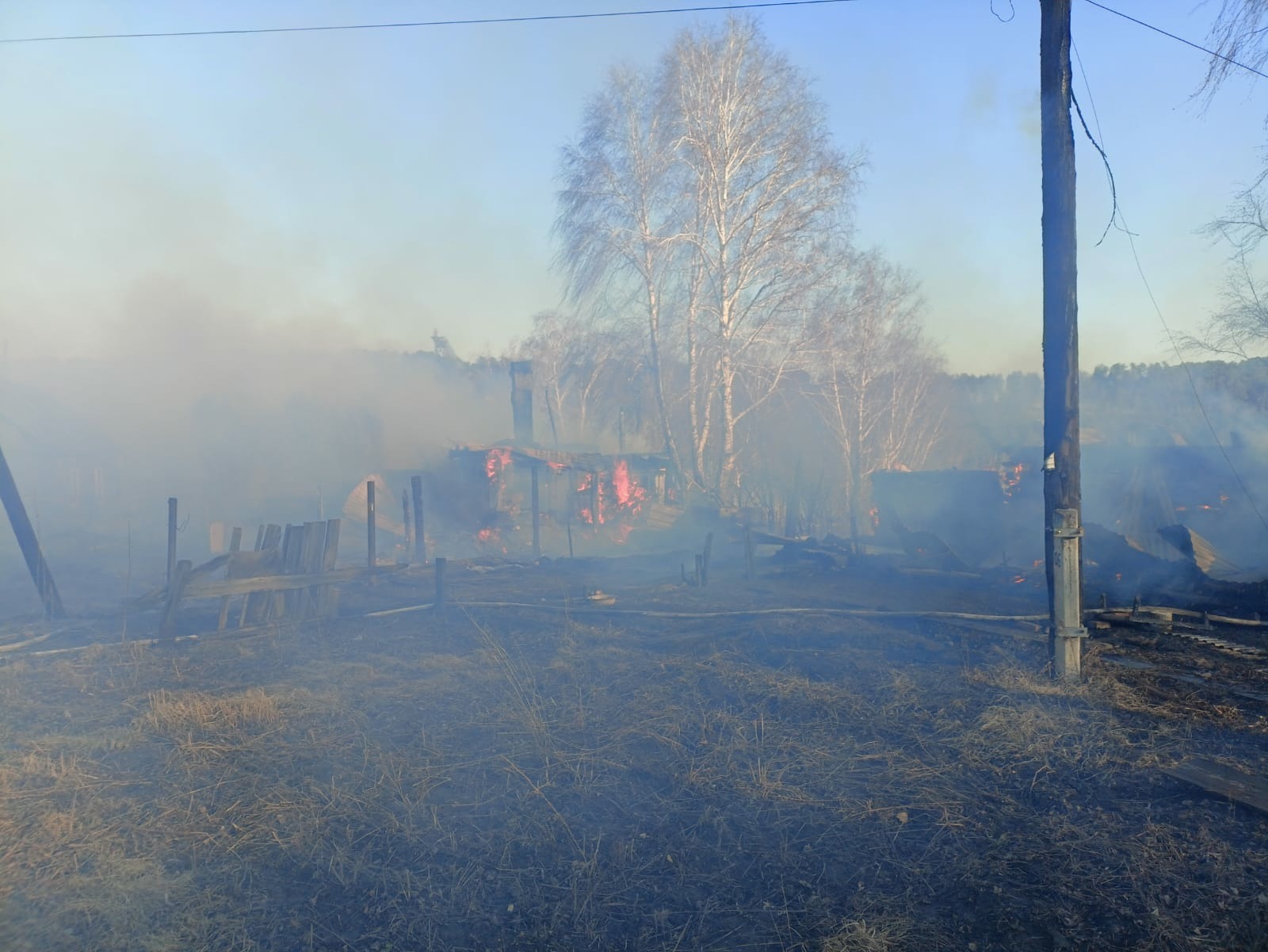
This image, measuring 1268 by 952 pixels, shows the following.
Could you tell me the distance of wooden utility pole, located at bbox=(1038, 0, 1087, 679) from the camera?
704cm

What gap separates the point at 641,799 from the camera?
4.83m

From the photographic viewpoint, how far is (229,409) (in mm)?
35438

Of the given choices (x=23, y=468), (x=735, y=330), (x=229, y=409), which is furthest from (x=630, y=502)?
(x=23, y=468)

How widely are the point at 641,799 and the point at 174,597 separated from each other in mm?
7031

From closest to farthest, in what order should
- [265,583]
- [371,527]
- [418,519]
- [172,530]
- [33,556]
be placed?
[265,583], [33,556], [172,530], [371,527], [418,519]

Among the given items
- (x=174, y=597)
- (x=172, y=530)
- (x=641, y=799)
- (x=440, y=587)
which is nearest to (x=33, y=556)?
(x=172, y=530)

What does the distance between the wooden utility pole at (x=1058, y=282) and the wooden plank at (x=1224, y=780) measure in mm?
1956

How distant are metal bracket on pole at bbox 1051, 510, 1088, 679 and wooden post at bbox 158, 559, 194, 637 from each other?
28.5 feet

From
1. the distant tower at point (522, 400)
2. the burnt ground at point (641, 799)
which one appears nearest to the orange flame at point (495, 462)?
the distant tower at point (522, 400)

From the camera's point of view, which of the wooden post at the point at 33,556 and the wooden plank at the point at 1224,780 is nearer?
the wooden plank at the point at 1224,780

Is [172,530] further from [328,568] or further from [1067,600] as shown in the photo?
[1067,600]

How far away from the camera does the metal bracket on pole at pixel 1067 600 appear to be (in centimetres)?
669

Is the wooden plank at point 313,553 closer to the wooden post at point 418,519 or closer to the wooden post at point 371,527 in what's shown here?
the wooden post at point 371,527

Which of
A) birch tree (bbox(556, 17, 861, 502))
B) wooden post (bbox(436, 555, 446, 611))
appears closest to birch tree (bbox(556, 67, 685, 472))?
birch tree (bbox(556, 17, 861, 502))
